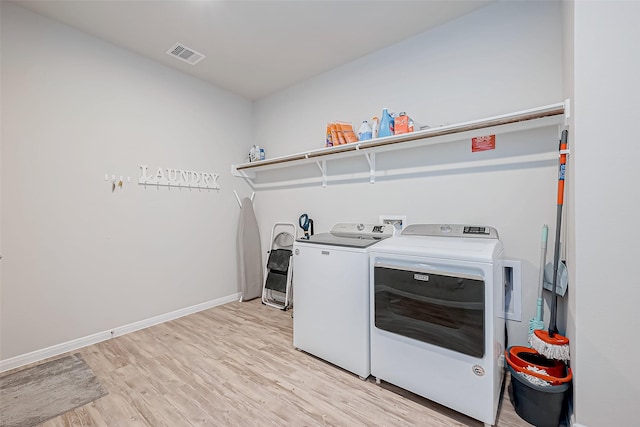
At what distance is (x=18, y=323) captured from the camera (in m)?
2.04

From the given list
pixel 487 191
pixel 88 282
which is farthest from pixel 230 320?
pixel 487 191

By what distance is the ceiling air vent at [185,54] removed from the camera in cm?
258

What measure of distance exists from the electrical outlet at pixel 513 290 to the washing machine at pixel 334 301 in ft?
3.13

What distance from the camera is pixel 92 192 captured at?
240 cm

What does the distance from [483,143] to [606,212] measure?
0.99m

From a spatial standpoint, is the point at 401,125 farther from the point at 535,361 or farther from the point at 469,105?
the point at 535,361

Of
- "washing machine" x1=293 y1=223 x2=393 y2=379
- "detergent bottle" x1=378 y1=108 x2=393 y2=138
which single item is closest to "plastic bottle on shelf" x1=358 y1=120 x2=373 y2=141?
"detergent bottle" x1=378 y1=108 x2=393 y2=138

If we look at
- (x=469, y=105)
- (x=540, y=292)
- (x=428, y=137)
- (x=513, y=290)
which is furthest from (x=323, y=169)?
(x=540, y=292)

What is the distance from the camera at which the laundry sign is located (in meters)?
2.75

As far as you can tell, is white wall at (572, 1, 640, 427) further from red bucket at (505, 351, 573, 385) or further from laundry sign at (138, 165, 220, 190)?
laundry sign at (138, 165, 220, 190)

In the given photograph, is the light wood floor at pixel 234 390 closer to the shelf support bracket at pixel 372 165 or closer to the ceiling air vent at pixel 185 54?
the shelf support bracket at pixel 372 165

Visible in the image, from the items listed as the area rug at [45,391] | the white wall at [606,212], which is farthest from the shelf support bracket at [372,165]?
the area rug at [45,391]

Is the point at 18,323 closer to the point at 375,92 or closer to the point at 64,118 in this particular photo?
the point at 64,118

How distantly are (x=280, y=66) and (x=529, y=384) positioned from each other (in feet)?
10.8
